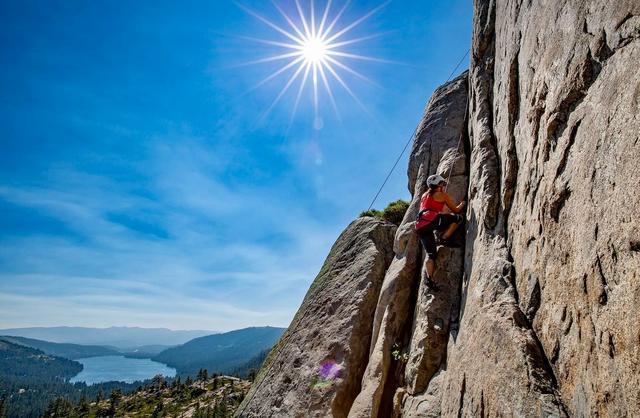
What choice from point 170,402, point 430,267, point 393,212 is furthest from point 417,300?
point 170,402

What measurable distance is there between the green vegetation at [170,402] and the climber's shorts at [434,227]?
122 m

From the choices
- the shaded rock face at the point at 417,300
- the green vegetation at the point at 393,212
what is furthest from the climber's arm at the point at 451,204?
the green vegetation at the point at 393,212

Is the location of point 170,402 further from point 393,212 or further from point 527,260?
point 527,260

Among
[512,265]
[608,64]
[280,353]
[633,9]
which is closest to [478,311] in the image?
[512,265]

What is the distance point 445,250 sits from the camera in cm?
1227

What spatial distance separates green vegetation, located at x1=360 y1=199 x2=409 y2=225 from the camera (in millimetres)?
21297

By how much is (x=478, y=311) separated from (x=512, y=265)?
1.38 meters

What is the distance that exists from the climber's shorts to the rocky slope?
0.50 metres

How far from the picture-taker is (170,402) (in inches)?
5832

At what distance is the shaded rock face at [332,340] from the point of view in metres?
14.1

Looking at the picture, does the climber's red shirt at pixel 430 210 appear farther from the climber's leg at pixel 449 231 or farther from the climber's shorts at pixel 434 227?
the climber's leg at pixel 449 231

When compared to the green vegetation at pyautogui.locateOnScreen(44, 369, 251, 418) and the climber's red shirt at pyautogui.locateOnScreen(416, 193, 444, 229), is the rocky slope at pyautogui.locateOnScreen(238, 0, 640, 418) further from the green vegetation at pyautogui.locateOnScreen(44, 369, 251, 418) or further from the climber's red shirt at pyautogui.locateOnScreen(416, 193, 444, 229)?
the green vegetation at pyautogui.locateOnScreen(44, 369, 251, 418)

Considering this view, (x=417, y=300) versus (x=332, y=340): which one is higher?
(x=417, y=300)

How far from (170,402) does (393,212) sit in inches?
6493
